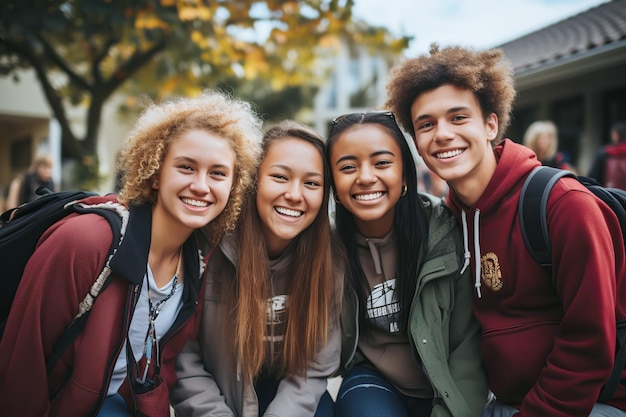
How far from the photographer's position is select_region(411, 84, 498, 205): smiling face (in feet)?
8.16

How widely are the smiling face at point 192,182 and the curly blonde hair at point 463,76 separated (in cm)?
104

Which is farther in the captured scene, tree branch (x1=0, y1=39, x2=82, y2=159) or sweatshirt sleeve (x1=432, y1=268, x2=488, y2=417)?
tree branch (x1=0, y1=39, x2=82, y2=159)

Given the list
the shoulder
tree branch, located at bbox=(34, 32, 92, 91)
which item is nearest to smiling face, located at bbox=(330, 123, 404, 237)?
the shoulder

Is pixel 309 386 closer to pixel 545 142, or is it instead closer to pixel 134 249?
pixel 134 249

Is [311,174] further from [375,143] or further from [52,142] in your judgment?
[52,142]

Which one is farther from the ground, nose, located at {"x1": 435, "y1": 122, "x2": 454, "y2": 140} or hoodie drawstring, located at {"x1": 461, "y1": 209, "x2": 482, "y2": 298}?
nose, located at {"x1": 435, "y1": 122, "x2": 454, "y2": 140}

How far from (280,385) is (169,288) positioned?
0.79 m

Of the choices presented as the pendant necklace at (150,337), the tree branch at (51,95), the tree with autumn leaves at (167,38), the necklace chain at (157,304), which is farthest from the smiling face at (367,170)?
the tree branch at (51,95)

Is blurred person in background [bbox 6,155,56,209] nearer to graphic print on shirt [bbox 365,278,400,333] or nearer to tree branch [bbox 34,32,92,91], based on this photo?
tree branch [bbox 34,32,92,91]

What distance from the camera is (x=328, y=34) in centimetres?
725

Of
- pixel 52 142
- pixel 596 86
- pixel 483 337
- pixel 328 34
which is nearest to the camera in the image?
pixel 483 337

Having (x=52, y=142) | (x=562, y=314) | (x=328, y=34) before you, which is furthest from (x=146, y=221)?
(x=52, y=142)

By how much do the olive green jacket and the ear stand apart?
0.53 metres

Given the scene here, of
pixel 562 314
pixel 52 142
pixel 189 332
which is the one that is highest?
pixel 52 142
